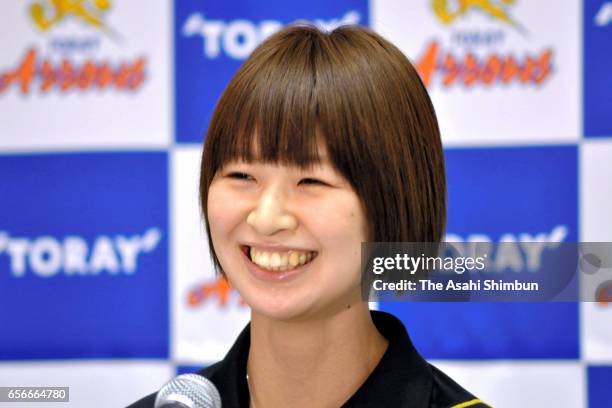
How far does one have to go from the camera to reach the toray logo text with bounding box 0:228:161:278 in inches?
77.9

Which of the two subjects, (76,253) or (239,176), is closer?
(239,176)

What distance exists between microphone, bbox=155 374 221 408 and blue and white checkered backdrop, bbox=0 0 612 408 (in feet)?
3.49

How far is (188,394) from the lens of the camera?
83 centimetres

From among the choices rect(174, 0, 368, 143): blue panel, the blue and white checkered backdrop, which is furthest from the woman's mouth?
rect(174, 0, 368, 143): blue panel

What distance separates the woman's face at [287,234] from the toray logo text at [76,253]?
1.06 meters

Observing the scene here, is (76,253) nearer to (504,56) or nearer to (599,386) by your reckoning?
(504,56)

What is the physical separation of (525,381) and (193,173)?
0.93 m

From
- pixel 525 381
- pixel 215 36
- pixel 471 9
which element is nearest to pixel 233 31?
pixel 215 36

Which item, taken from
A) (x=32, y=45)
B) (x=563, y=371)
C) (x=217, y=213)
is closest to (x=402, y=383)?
(x=217, y=213)

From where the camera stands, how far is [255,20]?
1955 mm

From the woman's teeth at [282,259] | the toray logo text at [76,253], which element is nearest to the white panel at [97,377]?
the toray logo text at [76,253]

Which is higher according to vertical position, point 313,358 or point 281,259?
point 281,259

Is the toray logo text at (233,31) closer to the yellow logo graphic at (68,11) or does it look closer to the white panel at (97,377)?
the yellow logo graphic at (68,11)

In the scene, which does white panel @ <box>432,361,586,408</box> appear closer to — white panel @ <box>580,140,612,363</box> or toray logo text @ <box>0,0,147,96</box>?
white panel @ <box>580,140,612,363</box>
